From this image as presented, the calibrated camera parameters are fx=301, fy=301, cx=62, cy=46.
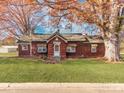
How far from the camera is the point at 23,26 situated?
5756 cm

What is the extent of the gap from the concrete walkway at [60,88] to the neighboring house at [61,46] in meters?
32.7

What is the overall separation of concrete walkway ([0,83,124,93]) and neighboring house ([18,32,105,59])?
3274cm

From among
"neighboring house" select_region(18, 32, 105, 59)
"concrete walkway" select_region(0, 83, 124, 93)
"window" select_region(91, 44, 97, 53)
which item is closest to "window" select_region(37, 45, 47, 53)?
"neighboring house" select_region(18, 32, 105, 59)

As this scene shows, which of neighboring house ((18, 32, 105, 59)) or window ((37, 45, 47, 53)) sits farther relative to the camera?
window ((37, 45, 47, 53))

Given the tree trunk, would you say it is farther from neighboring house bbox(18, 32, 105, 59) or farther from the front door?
the front door

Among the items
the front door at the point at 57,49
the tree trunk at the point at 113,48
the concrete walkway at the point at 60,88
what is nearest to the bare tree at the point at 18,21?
the front door at the point at 57,49

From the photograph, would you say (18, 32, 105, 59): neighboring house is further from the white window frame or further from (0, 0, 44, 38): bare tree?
(0, 0, 44, 38): bare tree

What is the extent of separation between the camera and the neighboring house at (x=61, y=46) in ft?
153

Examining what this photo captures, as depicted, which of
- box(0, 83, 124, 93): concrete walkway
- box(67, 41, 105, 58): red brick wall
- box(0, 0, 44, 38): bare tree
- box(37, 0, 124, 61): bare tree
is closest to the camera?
box(0, 83, 124, 93): concrete walkway

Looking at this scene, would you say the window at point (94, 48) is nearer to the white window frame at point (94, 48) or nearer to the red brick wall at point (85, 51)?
the white window frame at point (94, 48)

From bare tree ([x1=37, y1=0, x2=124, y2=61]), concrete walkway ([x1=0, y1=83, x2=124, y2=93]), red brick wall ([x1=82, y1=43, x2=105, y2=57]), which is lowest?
concrete walkway ([x1=0, y1=83, x2=124, y2=93])

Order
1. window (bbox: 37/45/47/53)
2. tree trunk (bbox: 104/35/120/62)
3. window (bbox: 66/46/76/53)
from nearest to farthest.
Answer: tree trunk (bbox: 104/35/120/62)
window (bbox: 66/46/76/53)
window (bbox: 37/45/47/53)

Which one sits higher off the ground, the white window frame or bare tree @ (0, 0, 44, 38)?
bare tree @ (0, 0, 44, 38)

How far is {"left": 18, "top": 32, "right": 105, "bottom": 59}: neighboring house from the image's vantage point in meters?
46.7
